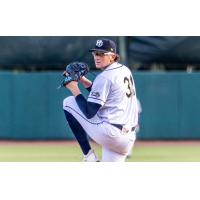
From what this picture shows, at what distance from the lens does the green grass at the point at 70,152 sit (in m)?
9.98

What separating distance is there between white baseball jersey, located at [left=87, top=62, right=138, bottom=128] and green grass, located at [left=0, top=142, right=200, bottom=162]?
448 cm

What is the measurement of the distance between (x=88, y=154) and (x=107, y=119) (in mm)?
314

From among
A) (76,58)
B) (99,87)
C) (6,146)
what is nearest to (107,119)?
(99,87)

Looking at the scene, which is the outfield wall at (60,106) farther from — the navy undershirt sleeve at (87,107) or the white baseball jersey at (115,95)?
the navy undershirt sleeve at (87,107)

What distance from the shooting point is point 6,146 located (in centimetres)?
1283

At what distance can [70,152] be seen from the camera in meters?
11.5

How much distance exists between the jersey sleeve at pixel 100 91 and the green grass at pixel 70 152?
182 inches


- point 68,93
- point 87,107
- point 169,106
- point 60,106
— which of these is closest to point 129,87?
point 87,107

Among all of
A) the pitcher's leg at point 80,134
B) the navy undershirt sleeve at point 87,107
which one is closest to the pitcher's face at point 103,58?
the navy undershirt sleeve at point 87,107

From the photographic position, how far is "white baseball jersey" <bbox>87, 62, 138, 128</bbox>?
513 centimetres

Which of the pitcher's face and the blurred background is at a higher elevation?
the pitcher's face

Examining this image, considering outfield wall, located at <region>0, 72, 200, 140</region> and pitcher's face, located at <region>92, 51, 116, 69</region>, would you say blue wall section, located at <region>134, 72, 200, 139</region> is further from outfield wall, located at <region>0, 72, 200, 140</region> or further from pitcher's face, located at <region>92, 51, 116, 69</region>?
pitcher's face, located at <region>92, 51, 116, 69</region>

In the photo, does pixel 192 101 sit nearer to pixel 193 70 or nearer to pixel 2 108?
pixel 193 70

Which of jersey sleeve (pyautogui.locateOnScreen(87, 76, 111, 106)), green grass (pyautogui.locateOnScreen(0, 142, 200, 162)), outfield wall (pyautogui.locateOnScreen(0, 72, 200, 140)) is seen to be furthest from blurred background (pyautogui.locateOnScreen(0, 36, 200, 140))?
jersey sleeve (pyautogui.locateOnScreen(87, 76, 111, 106))
